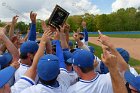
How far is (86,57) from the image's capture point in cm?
450

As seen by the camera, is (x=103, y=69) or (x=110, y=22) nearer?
(x=103, y=69)

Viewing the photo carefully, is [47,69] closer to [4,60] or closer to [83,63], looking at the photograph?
[83,63]

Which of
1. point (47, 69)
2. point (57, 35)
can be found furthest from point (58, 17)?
point (47, 69)

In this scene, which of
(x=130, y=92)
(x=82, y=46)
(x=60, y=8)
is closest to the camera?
(x=130, y=92)

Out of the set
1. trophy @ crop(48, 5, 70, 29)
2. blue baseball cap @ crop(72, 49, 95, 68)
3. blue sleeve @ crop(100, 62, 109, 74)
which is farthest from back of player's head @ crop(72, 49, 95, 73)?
trophy @ crop(48, 5, 70, 29)

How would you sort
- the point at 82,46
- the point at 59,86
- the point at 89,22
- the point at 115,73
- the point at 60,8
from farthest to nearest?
the point at 89,22 < the point at 82,46 < the point at 60,8 < the point at 59,86 < the point at 115,73

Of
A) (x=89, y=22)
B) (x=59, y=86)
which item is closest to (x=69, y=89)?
(x=59, y=86)

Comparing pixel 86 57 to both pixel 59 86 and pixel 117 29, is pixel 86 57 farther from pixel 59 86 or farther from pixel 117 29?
pixel 117 29

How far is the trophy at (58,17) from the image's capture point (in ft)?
21.7

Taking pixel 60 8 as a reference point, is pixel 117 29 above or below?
below

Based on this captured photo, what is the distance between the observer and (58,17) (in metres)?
6.67

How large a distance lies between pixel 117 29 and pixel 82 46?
221ft

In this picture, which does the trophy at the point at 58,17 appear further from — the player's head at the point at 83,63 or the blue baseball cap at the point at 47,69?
the blue baseball cap at the point at 47,69

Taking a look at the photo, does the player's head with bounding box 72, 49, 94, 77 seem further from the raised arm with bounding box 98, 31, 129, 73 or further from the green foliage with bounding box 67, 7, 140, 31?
the green foliage with bounding box 67, 7, 140, 31
